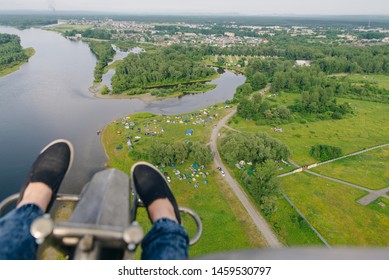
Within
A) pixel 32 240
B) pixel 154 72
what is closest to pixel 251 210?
pixel 32 240

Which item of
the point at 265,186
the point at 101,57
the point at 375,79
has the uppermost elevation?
the point at 101,57

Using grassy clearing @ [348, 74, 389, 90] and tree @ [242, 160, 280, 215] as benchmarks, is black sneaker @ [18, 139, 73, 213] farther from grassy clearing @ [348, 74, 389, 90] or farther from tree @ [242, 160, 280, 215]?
grassy clearing @ [348, 74, 389, 90]

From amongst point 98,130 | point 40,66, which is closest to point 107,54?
point 40,66

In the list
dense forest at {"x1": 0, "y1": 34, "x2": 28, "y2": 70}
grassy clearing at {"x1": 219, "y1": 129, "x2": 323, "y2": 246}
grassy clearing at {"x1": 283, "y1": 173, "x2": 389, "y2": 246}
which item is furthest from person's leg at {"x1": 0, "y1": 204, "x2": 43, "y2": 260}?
dense forest at {"x1": 0, "y1": 34, "x2": 28, "y2": 70}

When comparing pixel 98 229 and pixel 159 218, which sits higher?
pixel 98 229

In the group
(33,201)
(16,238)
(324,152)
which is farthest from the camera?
(324,152)

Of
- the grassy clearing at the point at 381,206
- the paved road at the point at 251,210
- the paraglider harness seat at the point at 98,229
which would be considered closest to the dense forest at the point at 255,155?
the paved road at the point at 251,210

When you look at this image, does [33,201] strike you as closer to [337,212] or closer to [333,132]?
[337,212]

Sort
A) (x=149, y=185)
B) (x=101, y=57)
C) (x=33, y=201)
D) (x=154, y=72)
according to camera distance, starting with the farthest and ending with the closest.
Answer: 1. (x=101, y=57)
2. (x=154, y=72)
3. (x=149, y=185)
4. (x=33, y=201)
